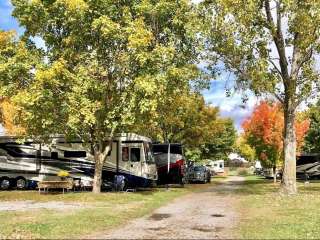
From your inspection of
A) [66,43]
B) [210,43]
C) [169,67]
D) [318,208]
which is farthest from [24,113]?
[318,208]

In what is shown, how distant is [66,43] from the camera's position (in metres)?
26.4

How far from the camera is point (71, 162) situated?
33531mm

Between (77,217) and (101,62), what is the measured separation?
1100cm

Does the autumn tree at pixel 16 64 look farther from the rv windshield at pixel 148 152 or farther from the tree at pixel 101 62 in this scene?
the rv windshield at pixel 148 152

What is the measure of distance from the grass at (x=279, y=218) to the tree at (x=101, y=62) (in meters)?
6.55

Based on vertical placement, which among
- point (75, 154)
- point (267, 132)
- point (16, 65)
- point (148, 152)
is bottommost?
point (75, 154)

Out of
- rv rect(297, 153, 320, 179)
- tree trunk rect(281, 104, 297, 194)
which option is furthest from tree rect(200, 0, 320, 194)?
rv rect(297, 153, 320, 179)

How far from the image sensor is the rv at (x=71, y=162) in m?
33.2

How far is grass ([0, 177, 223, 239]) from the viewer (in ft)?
46.8

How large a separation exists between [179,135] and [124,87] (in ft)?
72.4

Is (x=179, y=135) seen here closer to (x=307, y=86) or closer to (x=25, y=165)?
(x=25, y=165)

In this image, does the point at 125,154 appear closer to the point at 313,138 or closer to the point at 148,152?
the point at 148,152

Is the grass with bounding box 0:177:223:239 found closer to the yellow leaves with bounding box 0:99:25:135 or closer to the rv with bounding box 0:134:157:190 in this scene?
the rv with bounding box 0:134:157:190

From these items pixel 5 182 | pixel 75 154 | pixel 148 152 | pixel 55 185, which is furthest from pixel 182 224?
pixel 5 182
